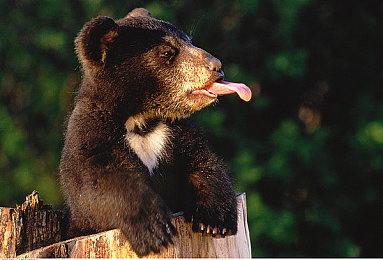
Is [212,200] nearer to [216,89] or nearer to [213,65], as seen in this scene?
[216,89]

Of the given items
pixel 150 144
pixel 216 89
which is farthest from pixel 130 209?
pixel 216 89

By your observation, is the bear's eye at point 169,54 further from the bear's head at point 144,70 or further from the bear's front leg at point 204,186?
the bear's front leg at point 204,186

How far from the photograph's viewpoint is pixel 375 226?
9992 mm

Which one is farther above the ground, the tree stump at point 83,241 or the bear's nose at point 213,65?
the bear's nose at point 213,65

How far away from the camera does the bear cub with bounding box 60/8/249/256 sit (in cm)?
314

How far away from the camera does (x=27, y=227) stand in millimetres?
3314

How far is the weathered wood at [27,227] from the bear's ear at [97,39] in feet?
3.08

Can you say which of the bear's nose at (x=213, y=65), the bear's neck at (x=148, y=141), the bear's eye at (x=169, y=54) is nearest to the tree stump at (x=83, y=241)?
the bear's neck at (x=148, y=141)

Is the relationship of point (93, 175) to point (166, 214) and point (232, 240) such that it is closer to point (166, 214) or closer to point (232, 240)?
point (166, 214)

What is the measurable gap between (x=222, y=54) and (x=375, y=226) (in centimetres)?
424

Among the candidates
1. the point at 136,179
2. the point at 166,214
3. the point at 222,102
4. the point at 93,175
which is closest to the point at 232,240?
the point at 166,214

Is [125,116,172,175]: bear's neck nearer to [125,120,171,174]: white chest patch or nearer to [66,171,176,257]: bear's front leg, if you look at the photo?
[125,120,171,174]: white chest patch

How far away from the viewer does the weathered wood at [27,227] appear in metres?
3.21

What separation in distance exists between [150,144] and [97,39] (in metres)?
0.75
